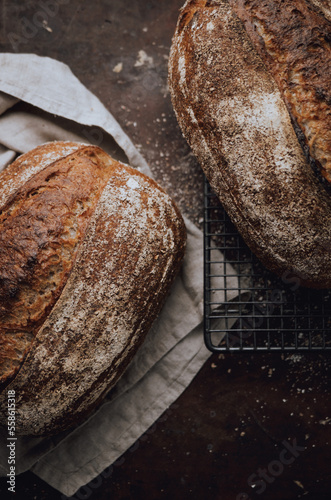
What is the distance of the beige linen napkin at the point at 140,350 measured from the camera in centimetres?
171

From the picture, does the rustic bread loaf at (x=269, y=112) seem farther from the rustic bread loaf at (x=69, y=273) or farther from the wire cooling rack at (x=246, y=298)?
the rustic bread loaf at (x=69, y=273)

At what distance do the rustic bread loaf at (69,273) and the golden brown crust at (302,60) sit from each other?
1.86ft

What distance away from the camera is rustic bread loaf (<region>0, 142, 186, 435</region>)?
4.25 feet

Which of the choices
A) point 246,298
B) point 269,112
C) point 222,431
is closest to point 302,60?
point 269,112

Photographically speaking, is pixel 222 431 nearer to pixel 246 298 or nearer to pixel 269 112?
pixel 246 298

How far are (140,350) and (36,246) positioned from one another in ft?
2.33

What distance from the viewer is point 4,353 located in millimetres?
1307

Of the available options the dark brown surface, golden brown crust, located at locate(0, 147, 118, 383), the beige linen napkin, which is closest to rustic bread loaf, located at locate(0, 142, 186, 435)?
golden brown crust, located at locate(0, 147, 118, 383)

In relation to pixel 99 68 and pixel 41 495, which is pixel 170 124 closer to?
pixel 99 68

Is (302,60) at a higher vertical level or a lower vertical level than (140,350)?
higher

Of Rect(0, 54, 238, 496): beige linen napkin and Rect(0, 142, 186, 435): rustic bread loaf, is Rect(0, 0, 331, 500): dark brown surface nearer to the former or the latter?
Rect(0, 54, 238, 496): beige linen napkin

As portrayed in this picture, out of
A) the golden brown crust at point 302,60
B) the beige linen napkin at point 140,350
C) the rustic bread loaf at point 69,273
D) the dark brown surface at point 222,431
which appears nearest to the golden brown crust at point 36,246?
the rustic bread loaf at point 69,273

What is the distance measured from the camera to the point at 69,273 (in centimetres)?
132

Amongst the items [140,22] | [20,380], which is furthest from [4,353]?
[140,22]
